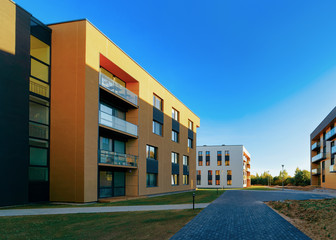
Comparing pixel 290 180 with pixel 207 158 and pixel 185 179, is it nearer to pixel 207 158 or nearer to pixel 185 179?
pixel 207 158

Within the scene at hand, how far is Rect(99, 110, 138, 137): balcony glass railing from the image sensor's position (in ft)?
64.2

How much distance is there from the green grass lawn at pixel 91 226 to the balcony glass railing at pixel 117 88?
1077 cm

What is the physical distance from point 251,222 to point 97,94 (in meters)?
12.9

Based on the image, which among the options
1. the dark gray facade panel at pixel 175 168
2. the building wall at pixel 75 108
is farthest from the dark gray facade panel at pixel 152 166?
the building wall at pixel 75 108

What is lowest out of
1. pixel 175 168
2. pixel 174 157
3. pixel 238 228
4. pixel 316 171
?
pixel 316 171

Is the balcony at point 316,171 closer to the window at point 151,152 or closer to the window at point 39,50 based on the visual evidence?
the window at point 151,152

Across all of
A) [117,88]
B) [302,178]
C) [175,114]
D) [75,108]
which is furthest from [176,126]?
[302,178]

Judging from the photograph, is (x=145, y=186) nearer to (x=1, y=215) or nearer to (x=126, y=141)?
(x=126, y=141)

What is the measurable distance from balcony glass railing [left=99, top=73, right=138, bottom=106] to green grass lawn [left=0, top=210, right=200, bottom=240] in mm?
10769

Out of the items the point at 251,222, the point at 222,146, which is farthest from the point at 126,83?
the point at 222,146

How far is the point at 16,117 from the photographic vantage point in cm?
1523

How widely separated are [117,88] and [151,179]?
1139cm

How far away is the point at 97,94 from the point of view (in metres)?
18.8

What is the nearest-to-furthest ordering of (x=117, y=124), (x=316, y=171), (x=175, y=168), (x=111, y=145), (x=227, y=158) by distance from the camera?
(x=117, y=124)
(x=111, y=145)
(x=175, y=168)
(x=316, y=171)
(x=227, y=158)
